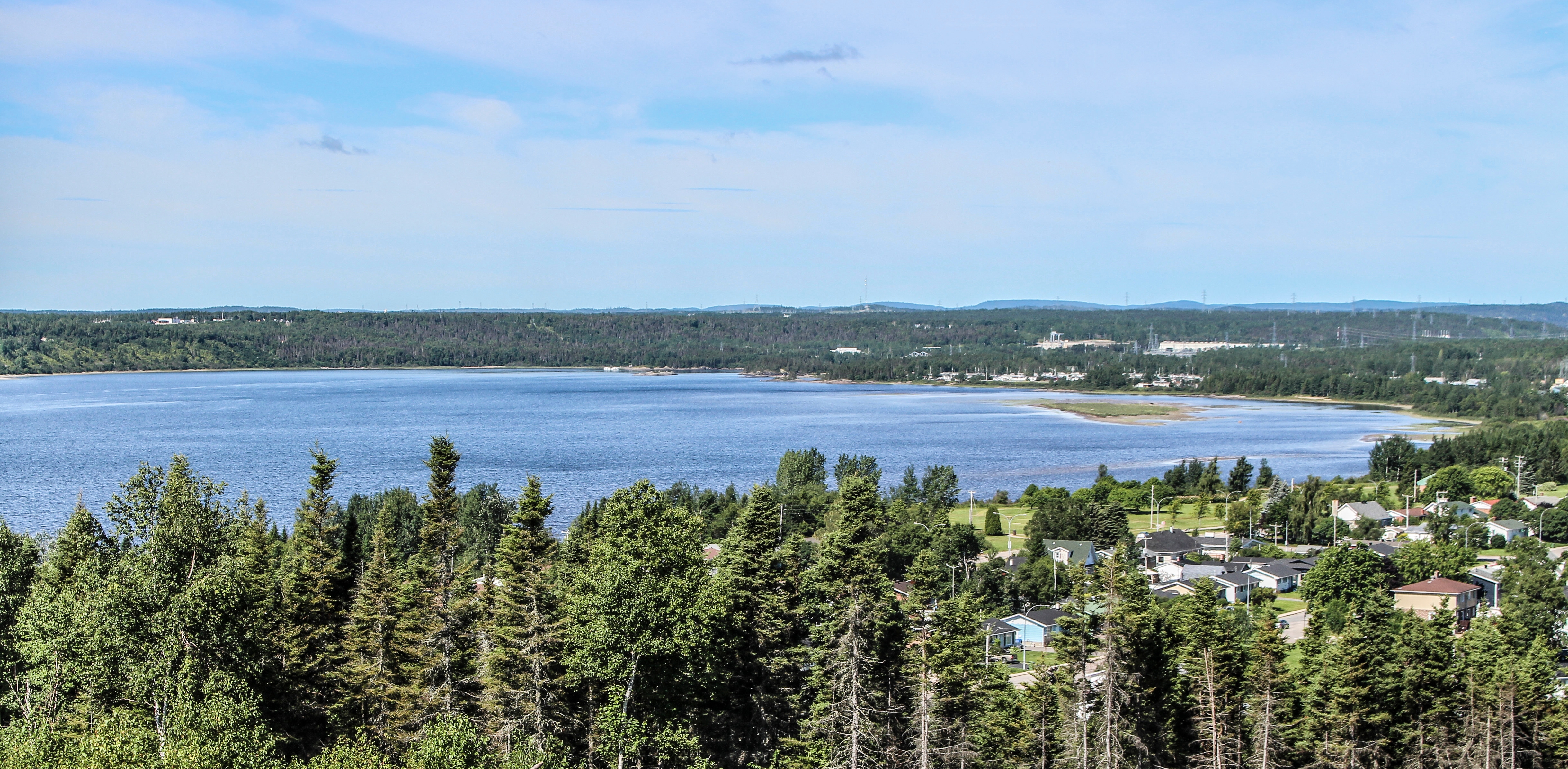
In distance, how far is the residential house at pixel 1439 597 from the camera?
118 feet

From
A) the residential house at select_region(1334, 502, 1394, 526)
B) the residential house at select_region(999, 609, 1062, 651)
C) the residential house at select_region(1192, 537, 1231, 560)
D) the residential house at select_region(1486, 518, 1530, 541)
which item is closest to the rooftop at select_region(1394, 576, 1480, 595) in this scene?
the residential house at select_region(1192, 537, 1231, 560)

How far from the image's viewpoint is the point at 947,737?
19016mm

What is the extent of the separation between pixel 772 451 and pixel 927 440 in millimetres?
16283

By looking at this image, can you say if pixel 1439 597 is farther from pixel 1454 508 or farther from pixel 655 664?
pixel 655 664

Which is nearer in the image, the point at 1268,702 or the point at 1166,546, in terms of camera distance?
the point at 1268,702

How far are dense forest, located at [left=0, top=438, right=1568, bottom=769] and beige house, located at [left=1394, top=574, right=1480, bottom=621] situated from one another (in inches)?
490

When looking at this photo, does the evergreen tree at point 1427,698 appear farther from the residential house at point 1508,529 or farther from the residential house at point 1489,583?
the residential house at point 1508,529

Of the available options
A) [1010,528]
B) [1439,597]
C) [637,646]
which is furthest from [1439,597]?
[637,646]

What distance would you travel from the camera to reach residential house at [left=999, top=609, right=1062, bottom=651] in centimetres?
3362

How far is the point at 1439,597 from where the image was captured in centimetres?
3597

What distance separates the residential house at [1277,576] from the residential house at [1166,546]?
3705 mm

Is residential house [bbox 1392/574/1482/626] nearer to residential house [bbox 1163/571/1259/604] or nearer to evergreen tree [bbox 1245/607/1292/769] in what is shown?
residential house [bbox 1163/571/1259/604]

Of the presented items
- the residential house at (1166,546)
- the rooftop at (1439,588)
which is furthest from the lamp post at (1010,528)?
the rooftop at (1439,588)

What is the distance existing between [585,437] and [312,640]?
75.0 metres
